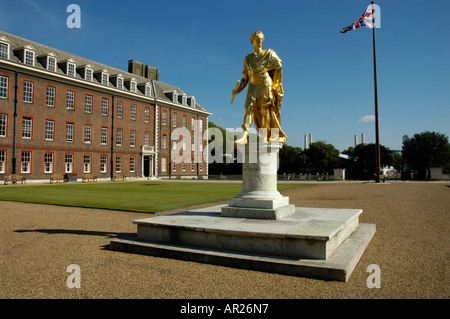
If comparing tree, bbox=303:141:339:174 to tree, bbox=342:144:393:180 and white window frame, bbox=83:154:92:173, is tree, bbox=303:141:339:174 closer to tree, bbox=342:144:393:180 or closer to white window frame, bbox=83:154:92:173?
tree, bbox=342:144:393:180

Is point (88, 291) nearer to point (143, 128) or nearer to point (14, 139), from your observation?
point (14, 139)

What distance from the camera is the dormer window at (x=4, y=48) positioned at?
30.4 metres

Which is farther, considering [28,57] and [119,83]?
[119,83]

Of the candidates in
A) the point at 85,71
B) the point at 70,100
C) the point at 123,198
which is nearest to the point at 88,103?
the point at 70,100

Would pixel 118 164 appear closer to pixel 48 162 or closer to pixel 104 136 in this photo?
pixel 104 136

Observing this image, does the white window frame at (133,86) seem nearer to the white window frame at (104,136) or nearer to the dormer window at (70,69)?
the white window frame at (104,136)

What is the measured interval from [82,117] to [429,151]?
175 feet

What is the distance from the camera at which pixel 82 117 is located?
37.8 metres

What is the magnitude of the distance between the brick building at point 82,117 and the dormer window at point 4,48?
0.26 feet

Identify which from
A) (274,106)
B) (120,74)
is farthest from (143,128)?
(274,106)

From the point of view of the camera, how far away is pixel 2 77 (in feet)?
99.0

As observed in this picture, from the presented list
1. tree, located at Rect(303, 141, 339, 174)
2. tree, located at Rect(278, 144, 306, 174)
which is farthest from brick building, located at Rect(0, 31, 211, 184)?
tree, located at Rect(303, 141, 339, 174)
